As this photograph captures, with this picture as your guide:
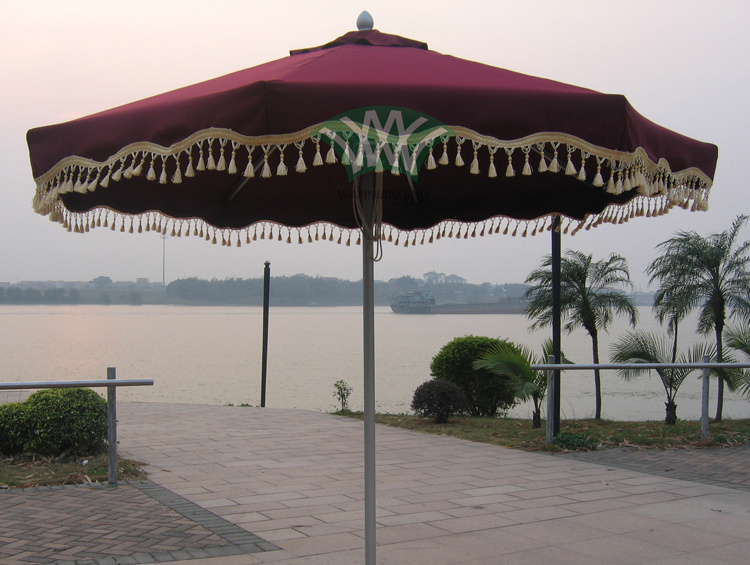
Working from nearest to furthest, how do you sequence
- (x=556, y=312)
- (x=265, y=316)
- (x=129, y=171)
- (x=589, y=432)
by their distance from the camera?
(x=129, y=171)
(x=556, y=312)
(x=589, y=432)
(x=265, y=316)

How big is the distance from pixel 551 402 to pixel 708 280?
5.77 m

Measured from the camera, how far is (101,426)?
687cm

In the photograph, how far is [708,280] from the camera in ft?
40.3

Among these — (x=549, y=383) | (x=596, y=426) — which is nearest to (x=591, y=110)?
(x=549, y=383)

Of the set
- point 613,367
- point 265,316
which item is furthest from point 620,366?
point 265,316

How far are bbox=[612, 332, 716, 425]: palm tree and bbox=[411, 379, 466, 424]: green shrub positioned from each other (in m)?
2.21

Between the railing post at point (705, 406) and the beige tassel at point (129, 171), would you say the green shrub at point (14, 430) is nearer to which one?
the beige tassel at point (129, 171)

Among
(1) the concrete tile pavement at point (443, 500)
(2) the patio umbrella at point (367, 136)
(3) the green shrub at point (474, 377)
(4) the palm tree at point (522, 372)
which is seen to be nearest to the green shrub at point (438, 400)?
(4) the palm tree at point (522, 372)

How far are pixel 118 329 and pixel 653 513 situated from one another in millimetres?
76856

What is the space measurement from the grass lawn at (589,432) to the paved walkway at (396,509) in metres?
0.38

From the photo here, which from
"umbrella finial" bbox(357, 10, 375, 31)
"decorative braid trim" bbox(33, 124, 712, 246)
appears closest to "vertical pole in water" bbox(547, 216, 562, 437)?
"decorative braid trim" bbox(33, 124, 712, 246)

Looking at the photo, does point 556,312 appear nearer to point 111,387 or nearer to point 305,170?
point 111,387

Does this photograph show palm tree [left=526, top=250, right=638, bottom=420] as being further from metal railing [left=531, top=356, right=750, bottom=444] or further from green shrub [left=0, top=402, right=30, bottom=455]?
green shrub [left=0, top=402, right=30, bottom=455]

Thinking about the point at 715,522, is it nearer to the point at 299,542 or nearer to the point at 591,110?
the point at 299,542
